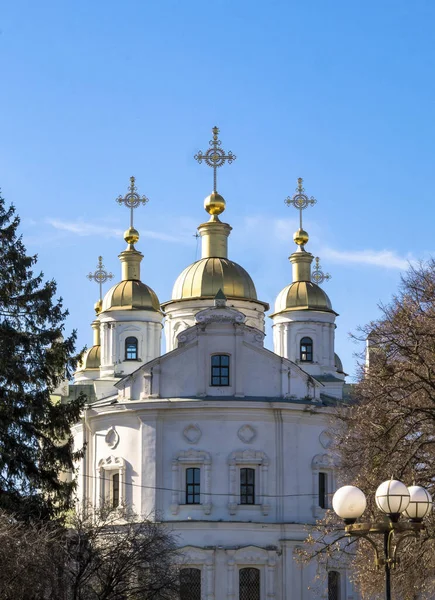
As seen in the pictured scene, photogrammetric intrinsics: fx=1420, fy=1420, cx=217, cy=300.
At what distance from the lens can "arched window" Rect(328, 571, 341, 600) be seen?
5416 centimetres

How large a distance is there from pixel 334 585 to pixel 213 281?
14795 millimetres

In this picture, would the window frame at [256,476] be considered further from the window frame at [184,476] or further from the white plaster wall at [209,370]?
the white plaster wall at [209,370]

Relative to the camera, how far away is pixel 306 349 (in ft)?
214

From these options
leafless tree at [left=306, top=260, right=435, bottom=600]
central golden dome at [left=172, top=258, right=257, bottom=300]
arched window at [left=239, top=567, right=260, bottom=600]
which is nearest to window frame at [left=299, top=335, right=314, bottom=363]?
central golden dome at [left=172, top=258, right=257, bottom=300]

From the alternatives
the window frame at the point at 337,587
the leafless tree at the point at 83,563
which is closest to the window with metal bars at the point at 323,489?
the window frame at the point at 337,587

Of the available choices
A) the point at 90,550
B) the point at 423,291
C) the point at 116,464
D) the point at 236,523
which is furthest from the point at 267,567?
the point at 423,291

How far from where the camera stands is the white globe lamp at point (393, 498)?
2084 cm

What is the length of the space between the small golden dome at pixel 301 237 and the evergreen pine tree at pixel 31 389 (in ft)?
87.8

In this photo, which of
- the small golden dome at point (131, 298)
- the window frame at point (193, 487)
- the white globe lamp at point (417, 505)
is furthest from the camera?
the small golden dome at point (131, 298)

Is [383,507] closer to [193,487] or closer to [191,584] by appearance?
[191,584]

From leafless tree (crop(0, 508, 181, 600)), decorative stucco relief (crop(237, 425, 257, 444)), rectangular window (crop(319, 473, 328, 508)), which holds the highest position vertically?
decorative stucco relief (crop(237, 425, 257, 444))

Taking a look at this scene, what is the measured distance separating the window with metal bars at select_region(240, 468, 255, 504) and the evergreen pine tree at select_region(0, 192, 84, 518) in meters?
13.2

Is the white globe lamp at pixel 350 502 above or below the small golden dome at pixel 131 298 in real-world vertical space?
below

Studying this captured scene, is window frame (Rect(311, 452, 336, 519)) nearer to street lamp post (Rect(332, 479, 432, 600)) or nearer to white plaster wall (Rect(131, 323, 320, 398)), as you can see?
white plaster wall (Rect(131, 323, 320, 398))
